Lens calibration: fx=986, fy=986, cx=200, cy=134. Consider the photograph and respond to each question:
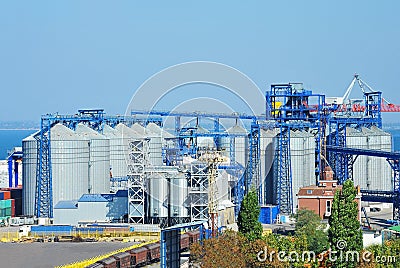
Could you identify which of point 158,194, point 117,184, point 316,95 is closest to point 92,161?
point 117,184

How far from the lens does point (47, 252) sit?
54.7 meters

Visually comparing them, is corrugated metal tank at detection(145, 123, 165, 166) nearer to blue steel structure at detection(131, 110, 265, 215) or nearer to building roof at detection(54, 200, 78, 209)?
blue steel structure at detection(131, 110, 265, 215)

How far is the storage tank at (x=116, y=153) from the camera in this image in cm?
8139

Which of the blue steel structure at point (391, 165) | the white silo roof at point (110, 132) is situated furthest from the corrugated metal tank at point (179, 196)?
the white silo roof at point (110, 132)

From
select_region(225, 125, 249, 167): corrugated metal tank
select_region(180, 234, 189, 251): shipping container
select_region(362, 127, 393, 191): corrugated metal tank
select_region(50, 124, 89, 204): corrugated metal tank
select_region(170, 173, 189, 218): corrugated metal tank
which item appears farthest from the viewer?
select_region(362, 127, 393, 191): corrugated metal tank

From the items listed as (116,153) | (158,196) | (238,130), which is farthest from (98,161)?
(238,130)

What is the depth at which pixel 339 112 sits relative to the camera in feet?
289

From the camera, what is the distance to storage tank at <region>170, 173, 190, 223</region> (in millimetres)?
62625

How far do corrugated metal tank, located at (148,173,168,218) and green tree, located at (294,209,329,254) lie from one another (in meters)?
→ 8.54

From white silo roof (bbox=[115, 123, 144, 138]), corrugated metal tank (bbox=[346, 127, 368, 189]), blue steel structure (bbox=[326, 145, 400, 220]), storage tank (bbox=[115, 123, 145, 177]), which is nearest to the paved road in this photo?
blue steel structure (bbox=[326, 145, 400, 220])

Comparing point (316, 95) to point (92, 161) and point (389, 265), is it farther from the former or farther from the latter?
point (389, 265)

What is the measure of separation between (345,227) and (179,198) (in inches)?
912

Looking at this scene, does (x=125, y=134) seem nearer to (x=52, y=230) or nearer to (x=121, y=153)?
(x=121, y=153)

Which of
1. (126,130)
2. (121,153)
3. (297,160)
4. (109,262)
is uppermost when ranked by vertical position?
(126,130)
